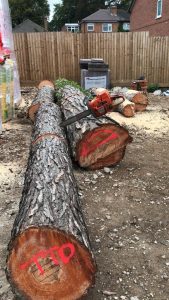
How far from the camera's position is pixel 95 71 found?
1077 centimetres

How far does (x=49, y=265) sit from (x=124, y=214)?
5.50 feet

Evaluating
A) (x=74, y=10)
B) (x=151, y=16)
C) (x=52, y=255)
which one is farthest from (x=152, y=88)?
(x=74, y=10)

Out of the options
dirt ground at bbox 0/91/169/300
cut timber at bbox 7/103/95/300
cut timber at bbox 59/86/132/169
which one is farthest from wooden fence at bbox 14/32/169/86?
cut timber at bbox 7/103/95/300

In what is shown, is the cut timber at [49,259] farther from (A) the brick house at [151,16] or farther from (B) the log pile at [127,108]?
(A) the brick house at [151,16]

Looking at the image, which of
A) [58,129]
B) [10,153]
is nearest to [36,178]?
[58,129]

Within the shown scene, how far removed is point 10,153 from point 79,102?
5.20 ft

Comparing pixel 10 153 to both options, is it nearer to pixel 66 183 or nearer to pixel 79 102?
pixel 79 102

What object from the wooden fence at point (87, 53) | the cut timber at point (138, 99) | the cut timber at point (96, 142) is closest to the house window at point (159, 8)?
the wooden fence at point (87, 53)

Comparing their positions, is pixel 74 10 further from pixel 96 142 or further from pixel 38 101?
pixel 96 142

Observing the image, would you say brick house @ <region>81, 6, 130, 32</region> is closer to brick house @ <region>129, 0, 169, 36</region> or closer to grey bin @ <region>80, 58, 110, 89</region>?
brick house @ <region>129, 0, 169, 36</region>

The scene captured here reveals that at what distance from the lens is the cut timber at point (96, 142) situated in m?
4.77

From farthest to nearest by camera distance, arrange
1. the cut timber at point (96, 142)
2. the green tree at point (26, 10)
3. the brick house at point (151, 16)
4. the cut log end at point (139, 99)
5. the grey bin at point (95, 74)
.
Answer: the green tree at point (26, 10)
the brick house at point (151, 16)
the grey bin at point (95, 74)
the cut log end at point (139, 99)
the cut timber at point (96, 142)

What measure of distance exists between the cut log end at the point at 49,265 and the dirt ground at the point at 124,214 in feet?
1.00

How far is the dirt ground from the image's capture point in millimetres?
2850
